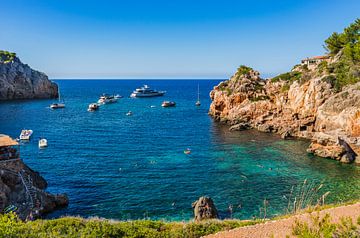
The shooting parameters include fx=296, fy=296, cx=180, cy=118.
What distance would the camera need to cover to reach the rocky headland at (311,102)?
149 ft

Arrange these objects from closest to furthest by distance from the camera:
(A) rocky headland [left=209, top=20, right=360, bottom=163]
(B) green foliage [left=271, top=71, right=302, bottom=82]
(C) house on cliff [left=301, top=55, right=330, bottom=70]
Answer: (A) rocky headland [left=209, top=20, right=360, bottom=163]
(B) green foliage [left=271, top=71, right=302, bottom=82]
(C) house on cliff [left=301, top=55, right=330, bottom=70]

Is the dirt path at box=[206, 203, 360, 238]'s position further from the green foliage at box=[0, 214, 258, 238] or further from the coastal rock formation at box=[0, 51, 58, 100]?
the coastal rock formation at box=[0, 51, 58, 100]

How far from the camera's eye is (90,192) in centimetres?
3238

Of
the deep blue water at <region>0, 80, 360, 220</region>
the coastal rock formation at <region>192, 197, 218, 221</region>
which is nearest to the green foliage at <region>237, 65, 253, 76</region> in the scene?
the deep blue water at <region>0, 80, 360, 220</region>

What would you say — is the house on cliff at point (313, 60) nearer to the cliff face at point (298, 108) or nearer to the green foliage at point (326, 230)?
the cliff face at point (298, 108)

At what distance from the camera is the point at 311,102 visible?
5819 cm

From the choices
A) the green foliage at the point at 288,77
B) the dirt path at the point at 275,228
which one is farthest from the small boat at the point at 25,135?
the green foliage at the point at 288,77

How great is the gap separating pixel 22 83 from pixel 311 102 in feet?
388

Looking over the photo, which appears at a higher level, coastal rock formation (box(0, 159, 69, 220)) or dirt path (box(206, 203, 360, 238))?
dirt path (box(206, 203, 360, 238))

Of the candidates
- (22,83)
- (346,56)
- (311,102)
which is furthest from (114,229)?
(22,83)

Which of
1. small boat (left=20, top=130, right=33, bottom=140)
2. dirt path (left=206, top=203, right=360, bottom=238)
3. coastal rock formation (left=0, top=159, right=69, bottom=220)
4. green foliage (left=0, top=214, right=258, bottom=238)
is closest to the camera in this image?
dirt path (left=206, top=203, right=360, bottom=238)

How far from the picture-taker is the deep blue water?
98.0 ft

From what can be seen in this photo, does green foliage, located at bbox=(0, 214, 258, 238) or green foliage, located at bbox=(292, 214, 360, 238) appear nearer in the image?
green foliage, located at bbox=(292, 214, 360, 238)

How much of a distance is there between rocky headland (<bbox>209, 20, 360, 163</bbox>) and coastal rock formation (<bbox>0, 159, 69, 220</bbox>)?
122 ft
